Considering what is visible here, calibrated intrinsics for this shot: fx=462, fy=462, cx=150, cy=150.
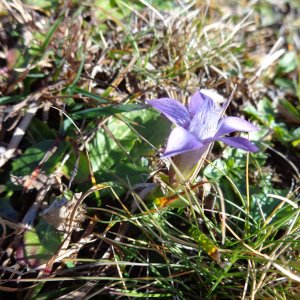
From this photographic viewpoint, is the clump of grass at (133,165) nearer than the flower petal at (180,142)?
No

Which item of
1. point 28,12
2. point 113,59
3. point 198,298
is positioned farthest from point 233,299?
point 28,12

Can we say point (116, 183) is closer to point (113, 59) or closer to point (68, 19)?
point (113, 59)

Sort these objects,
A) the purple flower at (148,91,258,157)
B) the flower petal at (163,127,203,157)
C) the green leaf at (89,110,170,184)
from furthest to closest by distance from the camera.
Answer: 1. the green leaf at (89,110,170,184)
2. the purple flower at (148,91,258,157)
3. the flower petal at (163,127,203,157)

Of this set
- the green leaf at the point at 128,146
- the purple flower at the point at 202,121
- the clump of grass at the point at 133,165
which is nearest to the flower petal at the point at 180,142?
the purple flower at the point at 202,121

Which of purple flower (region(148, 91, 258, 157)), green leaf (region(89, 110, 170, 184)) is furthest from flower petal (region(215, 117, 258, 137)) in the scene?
green leaf (region(89, 110, 170, 184))

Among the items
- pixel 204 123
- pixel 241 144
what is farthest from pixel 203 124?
pixel 241 144

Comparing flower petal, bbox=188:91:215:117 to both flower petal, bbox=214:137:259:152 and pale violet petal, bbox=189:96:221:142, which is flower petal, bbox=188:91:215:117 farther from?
flower petal, bbox=214:137:259:152

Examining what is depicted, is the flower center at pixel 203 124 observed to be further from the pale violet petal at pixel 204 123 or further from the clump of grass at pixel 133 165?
the clump of grass at pixel 133 165
